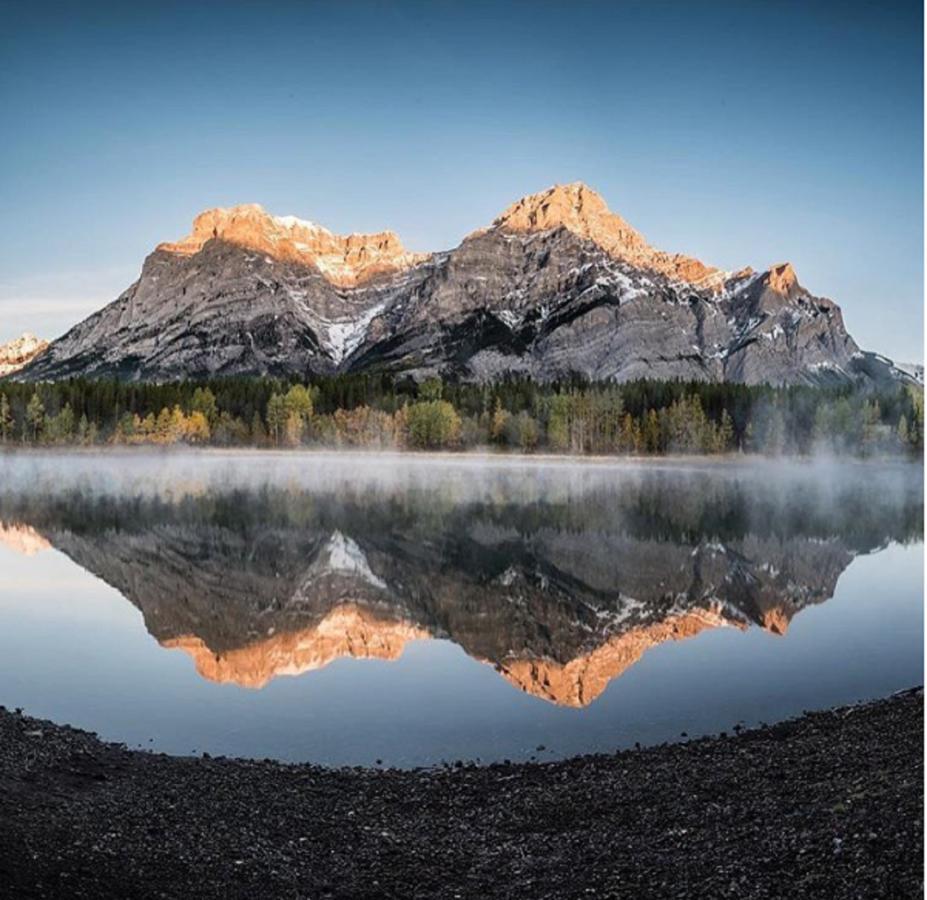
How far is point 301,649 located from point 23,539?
17735 mm

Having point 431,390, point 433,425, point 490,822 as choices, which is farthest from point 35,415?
point 490,822

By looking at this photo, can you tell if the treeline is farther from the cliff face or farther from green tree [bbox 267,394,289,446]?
the cliff face

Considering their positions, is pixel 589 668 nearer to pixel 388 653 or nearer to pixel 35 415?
pixel 388 653

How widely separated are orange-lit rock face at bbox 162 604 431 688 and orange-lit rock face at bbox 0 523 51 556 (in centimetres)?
1312

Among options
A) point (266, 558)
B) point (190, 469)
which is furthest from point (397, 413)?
point (266, 558)

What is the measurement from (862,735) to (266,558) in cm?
1981

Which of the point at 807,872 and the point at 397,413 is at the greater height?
the point at 397,413

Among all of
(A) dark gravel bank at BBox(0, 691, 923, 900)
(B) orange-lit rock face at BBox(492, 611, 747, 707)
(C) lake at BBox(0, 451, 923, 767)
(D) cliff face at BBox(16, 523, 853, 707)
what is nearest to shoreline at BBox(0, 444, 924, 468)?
(C) lake at BBox(0, 451, 923, 767)

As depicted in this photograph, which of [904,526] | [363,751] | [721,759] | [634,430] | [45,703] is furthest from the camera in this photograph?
[634,430]

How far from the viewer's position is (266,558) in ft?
90.8

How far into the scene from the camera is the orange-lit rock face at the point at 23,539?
1125 inches

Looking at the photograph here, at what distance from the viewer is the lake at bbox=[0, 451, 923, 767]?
12867 mm

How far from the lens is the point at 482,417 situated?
10294 centimetres

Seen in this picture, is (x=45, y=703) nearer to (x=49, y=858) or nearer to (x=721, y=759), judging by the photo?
(x=49, y=858)
